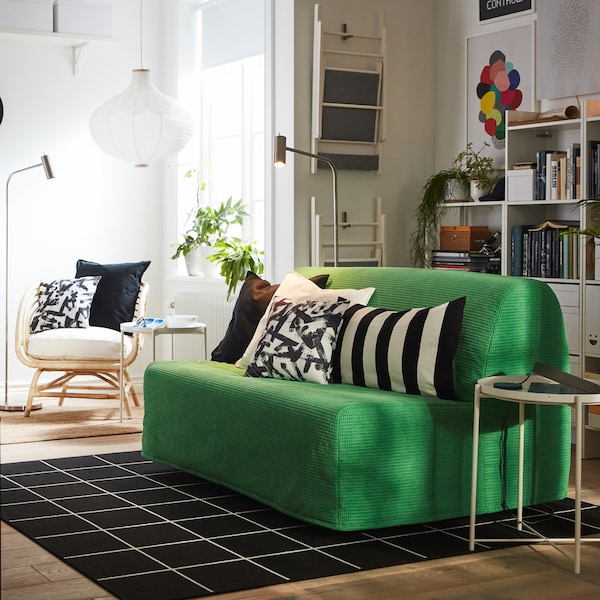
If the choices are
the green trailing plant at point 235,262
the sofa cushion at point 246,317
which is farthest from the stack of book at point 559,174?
the green trailing plant at point 235,262

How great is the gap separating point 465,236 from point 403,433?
239 centimetres

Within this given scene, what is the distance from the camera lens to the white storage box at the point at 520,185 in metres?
5.14

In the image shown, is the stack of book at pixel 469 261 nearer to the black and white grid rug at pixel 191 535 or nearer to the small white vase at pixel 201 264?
the small white vase at pixel 201 264

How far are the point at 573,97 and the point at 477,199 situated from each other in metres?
0.73

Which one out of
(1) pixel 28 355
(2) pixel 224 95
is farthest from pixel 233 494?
(2) pixel 224 95

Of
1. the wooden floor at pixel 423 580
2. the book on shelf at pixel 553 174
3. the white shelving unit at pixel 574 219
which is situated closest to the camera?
the wooden floor at pixel 423 580

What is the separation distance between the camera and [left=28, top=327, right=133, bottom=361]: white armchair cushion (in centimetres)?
582

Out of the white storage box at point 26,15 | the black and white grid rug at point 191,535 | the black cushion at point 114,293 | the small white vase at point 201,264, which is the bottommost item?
the black and white grid rug at point 191,535

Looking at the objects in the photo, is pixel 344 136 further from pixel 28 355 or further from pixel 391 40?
pixel 28 355

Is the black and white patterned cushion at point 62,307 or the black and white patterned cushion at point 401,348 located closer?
the black and white patterned cushion at point 401,348

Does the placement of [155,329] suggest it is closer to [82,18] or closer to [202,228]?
[202,228]

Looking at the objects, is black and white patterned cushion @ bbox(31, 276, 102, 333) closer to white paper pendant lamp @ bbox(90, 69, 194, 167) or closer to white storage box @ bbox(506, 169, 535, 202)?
white paper pendant lamp @ bbox(90, 69, 194, 167)

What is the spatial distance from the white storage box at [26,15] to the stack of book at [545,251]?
3.19m

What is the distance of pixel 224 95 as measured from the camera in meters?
6.99
